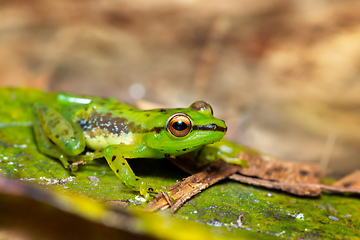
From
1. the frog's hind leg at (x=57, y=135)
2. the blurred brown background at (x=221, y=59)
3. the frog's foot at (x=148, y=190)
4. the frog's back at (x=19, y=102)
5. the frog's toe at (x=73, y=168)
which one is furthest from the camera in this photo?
the blurred brown background at (x=221, y=59)

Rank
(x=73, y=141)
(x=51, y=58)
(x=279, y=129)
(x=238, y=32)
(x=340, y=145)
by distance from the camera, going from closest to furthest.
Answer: (x=73, y=141) → (x=340, y=145) → (x=279, y=129) → (x=51, y=58) → (x=238, y=32)

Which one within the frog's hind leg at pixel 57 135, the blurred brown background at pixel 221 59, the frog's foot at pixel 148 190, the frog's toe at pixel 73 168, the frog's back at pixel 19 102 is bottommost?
the frog's foot at pixel 148 190

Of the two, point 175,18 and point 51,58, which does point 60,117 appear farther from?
point 175,18

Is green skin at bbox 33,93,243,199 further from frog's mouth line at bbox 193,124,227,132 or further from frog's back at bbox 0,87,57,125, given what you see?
frog's back at bbox 0,87,57,125

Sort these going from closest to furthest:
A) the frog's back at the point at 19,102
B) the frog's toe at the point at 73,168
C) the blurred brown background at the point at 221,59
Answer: the frog's toe at the point at 73,168
the frog's back at the point at 19,102
the blurred brown background at the point at 221,59

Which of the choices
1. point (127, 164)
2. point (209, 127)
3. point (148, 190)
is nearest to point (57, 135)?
point (127, 164)

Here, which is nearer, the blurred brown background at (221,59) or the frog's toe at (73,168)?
the frog's toe at (73,168)

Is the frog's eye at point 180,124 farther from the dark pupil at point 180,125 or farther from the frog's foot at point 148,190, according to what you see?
the frog's foot at point 148,190

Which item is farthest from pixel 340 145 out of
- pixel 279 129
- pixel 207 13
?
pixel 207 13

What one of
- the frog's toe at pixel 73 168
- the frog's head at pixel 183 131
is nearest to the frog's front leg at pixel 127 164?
the frog's head at pixel 183 131
